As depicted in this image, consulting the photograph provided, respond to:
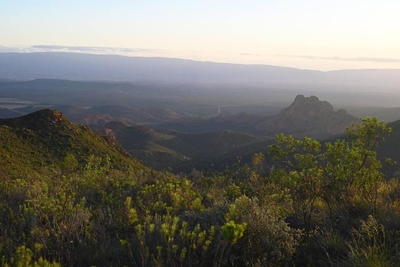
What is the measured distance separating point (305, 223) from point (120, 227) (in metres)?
2.54

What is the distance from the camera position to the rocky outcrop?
96.4m

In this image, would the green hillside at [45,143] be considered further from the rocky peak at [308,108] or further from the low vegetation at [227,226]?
the rocky peak at [308,108]

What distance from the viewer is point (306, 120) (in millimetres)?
105875

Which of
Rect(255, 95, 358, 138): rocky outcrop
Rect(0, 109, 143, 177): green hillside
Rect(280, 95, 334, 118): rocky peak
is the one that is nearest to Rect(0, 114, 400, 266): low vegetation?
Rect(0, 109, 143, 177): green hillside

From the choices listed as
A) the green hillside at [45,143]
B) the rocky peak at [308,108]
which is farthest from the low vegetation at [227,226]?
the rocky peak at [308,108]

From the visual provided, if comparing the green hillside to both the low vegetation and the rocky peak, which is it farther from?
the rocky peak

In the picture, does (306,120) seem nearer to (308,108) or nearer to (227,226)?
(308,108)

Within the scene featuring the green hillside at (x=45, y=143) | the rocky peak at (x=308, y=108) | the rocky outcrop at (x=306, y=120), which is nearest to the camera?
the green hillside at (x=45, y=143)

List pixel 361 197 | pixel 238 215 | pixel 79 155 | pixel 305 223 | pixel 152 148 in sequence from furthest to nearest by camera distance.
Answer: pixel 152 148, pixel 79 155, pixel 361 197, pixel 305 223, pixel 238 215

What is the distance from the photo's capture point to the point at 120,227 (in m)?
4.94

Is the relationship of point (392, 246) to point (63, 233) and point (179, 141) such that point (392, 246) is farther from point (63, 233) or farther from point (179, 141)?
point (179, 141)

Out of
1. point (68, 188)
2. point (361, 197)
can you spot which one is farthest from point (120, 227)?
point (361, 197)

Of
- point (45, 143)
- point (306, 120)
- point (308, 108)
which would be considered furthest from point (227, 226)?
point (308, 108)

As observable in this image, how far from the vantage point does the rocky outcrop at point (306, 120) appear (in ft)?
316
